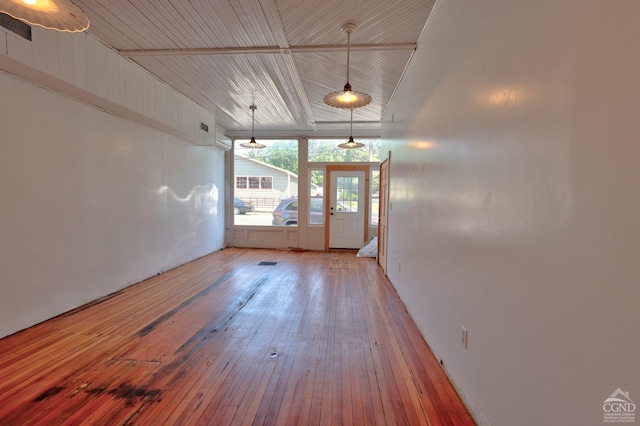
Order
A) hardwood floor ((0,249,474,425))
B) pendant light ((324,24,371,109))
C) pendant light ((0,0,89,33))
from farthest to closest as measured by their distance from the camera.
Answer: pendant light ((324,24,371,109)), hardwood floor ((0,249,474,425)), pendant light ((0,0,89,33))

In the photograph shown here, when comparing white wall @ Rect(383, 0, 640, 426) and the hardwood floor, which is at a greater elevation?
white wall @ Rect(383, 0, 640, 426)

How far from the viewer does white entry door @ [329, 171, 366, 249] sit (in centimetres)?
742

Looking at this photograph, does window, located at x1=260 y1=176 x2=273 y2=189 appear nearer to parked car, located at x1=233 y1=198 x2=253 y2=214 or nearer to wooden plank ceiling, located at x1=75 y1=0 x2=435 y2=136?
parked car, located at x1=233 y1=198 x2=253 y2=214

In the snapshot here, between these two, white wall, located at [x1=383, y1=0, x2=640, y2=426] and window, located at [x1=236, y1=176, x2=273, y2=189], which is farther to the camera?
window, located at [x1=236, y1=176, x2=273, y2=189]

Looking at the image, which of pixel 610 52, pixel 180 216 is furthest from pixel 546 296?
pixel 180 216

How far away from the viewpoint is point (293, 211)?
7547 millimetres

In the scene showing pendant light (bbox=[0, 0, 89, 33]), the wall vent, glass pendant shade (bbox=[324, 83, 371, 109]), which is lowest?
pendant light (bbox=[0, 0, 89, 33])

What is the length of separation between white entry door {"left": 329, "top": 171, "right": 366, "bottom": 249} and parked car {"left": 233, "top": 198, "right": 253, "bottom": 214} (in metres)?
2.13

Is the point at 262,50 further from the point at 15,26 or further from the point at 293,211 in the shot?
the point at 293,211

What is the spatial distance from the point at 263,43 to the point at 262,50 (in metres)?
0.13

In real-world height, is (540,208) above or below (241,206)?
above

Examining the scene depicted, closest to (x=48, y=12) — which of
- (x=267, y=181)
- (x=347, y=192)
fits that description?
Answer: (x=267, y=181)

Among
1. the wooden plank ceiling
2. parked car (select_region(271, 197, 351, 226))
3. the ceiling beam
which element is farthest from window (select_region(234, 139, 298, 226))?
the ceiling beam

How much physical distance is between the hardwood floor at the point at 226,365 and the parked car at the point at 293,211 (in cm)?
377
